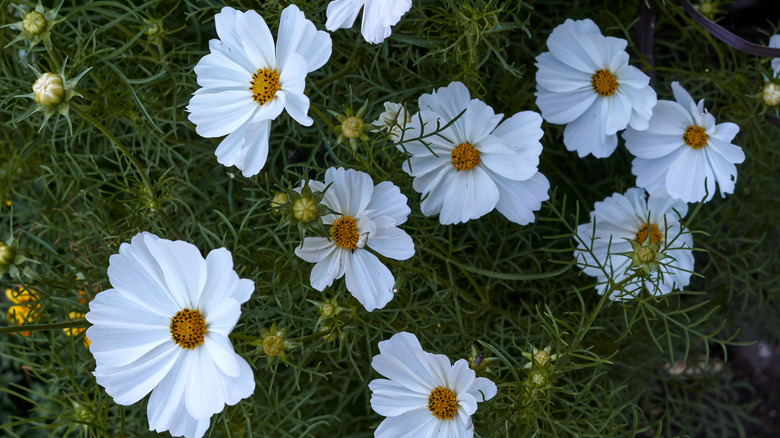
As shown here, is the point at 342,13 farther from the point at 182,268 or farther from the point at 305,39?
the point at 182,268

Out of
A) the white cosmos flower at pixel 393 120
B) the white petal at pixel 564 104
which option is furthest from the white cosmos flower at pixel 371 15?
the white petal at pixel 564 104

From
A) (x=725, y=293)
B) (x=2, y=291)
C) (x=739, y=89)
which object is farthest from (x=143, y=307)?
(x=725, y=293)

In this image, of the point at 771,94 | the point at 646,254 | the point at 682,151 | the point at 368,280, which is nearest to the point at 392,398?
the point at 368,280

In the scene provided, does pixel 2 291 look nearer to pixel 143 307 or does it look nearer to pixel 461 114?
pixel 143 307

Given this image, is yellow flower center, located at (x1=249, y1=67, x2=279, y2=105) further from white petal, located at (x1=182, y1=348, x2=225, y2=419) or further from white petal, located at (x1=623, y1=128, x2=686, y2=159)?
white petal, located at (x1=623, y1=128, x2=686, y2=159)

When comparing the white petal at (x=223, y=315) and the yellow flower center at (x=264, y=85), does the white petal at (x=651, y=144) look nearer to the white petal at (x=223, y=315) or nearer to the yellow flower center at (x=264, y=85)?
the yellow flower center at (x=264, y=85)

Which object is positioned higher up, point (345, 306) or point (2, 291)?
point (345, 306)
